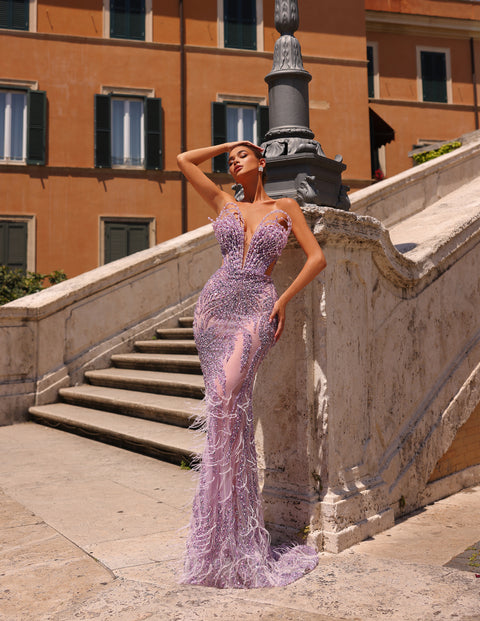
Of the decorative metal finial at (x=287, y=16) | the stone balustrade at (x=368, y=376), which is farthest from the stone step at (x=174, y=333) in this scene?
the decorative metal finial at (x=287, y=16)

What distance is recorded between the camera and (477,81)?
23.2 meters

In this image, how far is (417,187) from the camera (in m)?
10.3

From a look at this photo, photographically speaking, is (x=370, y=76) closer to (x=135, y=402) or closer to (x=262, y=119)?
(x=262, y=119)

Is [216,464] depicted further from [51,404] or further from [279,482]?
[51,404]

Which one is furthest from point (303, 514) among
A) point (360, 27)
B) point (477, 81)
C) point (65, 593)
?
point (477, 81)

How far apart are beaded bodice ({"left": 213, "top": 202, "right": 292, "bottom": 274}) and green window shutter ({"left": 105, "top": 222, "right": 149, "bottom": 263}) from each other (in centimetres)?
1457

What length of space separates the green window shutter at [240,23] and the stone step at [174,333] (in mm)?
12668

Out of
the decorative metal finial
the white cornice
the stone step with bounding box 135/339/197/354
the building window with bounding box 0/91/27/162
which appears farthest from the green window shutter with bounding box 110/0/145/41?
the decorative metal finial

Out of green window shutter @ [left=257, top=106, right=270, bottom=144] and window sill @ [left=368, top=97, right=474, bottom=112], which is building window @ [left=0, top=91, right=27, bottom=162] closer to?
green window shutter @ [left=257, top=106, right=270, bottom=144]

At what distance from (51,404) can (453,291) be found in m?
4.81

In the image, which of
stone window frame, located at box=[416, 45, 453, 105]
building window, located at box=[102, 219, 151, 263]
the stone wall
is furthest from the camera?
Answer: stone window frame, located at box=[416, 45, 453, 105]

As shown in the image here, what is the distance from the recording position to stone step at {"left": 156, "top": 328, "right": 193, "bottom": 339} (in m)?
8.19

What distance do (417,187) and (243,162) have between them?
765 centimetres

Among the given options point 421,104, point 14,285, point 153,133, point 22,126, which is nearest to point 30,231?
point 22,126
